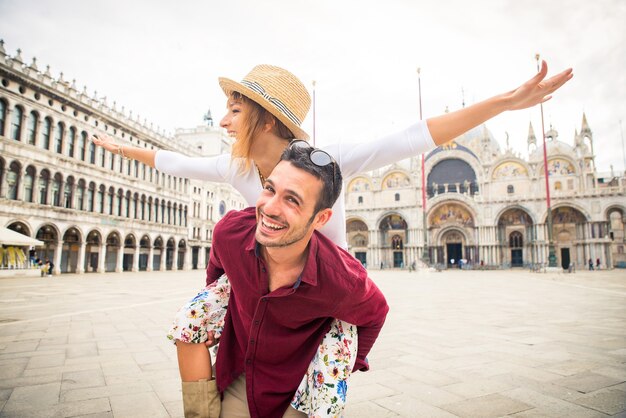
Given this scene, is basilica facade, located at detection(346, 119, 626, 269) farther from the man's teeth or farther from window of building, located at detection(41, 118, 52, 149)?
the man's teeth

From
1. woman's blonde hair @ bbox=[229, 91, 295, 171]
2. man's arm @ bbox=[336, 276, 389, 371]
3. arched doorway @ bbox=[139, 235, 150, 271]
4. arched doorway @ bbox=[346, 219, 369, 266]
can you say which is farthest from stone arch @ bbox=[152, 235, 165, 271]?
man's arm @ bbox=[336, 276, 389, 371]

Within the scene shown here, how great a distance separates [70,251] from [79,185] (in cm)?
450

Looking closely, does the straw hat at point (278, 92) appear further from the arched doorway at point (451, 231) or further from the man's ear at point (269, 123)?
the arched doorway at point (451, 231)

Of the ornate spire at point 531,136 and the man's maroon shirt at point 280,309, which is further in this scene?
the ornate spire at point 531,136

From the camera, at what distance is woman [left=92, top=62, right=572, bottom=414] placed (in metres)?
1.63

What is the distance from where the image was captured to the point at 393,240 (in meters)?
43.8

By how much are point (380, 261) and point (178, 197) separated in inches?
877

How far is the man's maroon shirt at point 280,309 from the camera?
159cm

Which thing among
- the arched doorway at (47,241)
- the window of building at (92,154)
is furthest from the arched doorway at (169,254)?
the arched doorway at (47,241)

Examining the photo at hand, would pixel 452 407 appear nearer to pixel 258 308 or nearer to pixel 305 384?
pixel 305 384

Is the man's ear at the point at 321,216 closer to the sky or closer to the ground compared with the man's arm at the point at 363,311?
closer to the sky

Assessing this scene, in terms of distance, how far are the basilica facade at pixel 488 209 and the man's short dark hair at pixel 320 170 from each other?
3393cm

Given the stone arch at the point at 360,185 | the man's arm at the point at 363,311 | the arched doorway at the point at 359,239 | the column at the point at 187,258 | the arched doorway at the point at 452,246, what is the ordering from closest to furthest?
the man's arm at the point at 363,311, the column at the point at 187,258, the arched doorway at the point at 452,246, the arched doorway at the point at 359,239, the stone arch at the point at 360,185

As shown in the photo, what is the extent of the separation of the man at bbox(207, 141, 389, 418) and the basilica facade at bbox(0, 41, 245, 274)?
2442cm
